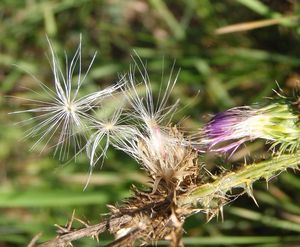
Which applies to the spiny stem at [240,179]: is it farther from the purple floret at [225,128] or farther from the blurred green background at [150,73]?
the blurred green background at [150,73]

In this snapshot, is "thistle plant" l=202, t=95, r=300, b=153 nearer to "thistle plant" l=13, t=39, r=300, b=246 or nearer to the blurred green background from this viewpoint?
"thistle plant" l=13, t=39, r=300, b=246

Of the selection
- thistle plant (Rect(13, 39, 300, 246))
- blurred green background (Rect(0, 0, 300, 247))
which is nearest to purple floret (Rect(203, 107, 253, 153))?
thistle plant (Rect(13, 39, 300, 246))

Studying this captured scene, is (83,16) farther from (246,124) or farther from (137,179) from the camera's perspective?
(246,124)

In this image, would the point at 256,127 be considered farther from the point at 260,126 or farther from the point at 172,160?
the point at 172,160

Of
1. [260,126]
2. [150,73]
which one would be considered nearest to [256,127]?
[260,126]

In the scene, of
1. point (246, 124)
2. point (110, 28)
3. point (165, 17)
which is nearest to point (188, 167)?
point (246, 124)

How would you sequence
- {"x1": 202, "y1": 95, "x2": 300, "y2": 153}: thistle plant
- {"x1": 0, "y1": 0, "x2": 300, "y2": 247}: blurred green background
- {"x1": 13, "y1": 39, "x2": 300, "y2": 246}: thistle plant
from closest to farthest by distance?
{"x1": 13, "y1": 39, "x2": 300, "y2": 246}: thistle plant, {"x1": 202, "y1": 95, "x2": 300, "y2": 153}: thistle plant, {"x1": 0, "y1": 0, "x2": 300, "y2": 247}: blurred green background

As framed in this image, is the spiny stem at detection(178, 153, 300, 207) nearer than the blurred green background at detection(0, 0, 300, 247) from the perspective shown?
Yes
